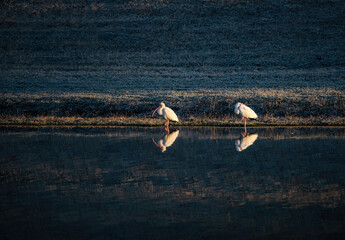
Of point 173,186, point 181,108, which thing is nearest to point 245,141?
point 173,186

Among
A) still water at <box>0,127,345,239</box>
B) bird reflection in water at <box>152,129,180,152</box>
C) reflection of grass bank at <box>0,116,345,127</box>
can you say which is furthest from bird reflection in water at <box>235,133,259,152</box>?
reflection of grass bank at <box>0,116,345,127</box>

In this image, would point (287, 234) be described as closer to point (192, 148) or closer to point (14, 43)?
point (192, 148)

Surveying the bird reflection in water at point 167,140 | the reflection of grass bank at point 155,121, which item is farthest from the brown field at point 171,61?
the bird reflection in water at point 167,140

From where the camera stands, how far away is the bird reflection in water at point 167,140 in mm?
15953

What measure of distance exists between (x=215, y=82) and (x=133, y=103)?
399 inches

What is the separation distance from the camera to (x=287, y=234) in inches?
319

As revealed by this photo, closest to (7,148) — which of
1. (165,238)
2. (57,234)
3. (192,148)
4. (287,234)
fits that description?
(192,148)

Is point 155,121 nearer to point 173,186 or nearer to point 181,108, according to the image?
point 181,108

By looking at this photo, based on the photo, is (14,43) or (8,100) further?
(14,43)

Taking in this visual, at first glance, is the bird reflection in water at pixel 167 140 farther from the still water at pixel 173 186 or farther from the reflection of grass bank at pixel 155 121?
the reflection of grass bank at pixel 155 121

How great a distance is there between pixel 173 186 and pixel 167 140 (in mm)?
6015

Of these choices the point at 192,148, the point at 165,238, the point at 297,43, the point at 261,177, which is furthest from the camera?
the point at 297,43

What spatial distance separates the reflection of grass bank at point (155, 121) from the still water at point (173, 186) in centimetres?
260

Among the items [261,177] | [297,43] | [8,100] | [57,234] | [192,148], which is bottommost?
[57,234]
